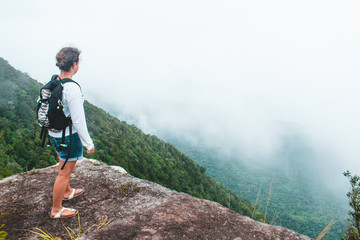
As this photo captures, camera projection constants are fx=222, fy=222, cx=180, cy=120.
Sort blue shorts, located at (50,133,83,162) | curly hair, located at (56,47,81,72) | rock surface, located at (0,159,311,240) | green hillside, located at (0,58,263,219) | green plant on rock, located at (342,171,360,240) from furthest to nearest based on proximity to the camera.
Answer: green hillside, located at (0,58,263,219)
green plant on rock, located at (342,171,360,240)
blue shorts, located at (50,133,83,162)
curly hair, located at (56,47,81,72)
rock surface, located at (0,159,311,240)

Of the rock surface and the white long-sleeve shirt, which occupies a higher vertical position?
the white long-sleeve shirt

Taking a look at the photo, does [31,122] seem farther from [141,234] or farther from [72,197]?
[141,234]

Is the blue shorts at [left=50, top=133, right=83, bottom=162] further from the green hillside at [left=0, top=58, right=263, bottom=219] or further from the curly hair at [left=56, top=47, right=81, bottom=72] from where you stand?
the green hillside at [left=0, top=58, right=263, bottom=219]

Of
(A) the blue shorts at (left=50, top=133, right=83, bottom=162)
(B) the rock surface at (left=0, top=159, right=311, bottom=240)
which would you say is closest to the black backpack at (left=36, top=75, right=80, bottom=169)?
(A) the blue shorts at (left=50, top=133, right=83, bottom=162)

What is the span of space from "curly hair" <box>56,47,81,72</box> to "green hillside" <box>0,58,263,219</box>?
3.25 m

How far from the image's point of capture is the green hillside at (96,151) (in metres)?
19.2

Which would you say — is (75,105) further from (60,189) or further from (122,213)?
(122,213)

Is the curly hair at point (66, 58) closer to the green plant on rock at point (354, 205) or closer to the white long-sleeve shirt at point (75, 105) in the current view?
the white long-sleeve shirt at point (75, 105)

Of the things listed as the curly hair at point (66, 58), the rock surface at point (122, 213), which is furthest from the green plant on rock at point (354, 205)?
the curly hair at point (66, 58)

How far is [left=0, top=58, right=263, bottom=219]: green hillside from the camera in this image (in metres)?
19.2

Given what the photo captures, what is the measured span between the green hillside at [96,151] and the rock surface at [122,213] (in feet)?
3.47

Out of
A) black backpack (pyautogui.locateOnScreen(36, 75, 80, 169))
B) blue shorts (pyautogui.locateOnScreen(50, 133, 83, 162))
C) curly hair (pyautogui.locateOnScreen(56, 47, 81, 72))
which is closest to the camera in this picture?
black backpack (pyautogui.locateOnScreen(36, 75, 80, 169))

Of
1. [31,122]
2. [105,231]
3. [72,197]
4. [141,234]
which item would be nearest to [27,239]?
[72,197]

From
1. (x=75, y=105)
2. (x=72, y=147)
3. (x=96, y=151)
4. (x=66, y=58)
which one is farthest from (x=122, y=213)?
(x=96, y=151)
